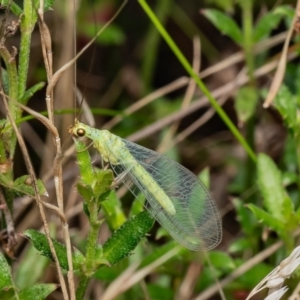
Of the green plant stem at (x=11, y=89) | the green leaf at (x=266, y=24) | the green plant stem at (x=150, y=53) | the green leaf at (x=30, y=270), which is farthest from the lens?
the green plant stem at (x=150, y=53)

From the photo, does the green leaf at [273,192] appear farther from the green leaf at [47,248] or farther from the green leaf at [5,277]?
the green leaf at [5,277]

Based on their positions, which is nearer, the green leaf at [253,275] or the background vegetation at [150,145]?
the background vegetation at [150,145]

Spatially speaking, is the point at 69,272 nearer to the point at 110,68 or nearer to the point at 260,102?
the point at 260,102

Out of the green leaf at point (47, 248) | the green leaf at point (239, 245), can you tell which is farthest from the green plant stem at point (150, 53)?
the green leaf at point (47, 248)

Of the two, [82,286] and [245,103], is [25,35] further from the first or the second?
[245,103]

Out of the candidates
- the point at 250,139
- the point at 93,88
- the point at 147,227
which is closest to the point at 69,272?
the point at 147,227

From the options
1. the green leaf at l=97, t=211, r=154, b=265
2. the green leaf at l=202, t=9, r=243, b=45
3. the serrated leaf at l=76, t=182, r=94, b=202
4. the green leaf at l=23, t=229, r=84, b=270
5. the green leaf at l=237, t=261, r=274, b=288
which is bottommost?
the green leaf at l=237, t=261, r=274, b=288

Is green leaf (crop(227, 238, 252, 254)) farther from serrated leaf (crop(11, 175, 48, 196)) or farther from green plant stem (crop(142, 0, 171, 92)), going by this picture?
green plant stem (crop(142, 0, 171, 92))

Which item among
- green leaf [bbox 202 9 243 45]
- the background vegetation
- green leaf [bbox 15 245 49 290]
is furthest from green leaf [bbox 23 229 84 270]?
green leaf [bbox 202 9 243 45]
